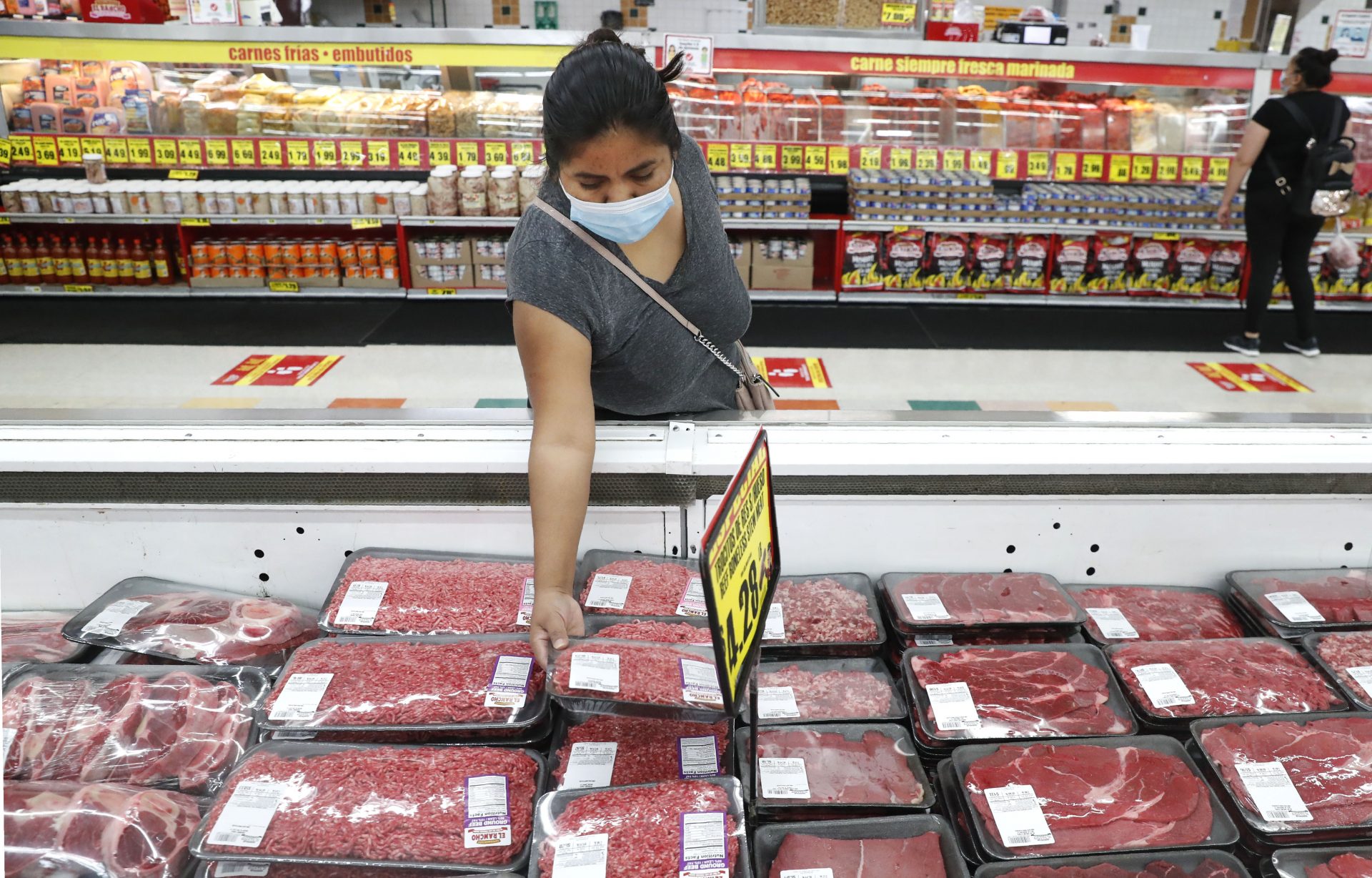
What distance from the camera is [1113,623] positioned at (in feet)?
6.02

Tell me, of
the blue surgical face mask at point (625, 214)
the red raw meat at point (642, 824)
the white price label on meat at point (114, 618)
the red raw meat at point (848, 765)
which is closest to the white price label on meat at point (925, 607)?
the red raw meat at point (848, 765)

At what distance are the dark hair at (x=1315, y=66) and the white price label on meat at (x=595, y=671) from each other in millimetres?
5777

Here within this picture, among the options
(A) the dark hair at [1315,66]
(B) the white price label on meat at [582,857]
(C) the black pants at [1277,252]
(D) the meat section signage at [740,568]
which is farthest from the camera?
(C) the black pants at [1277,252]

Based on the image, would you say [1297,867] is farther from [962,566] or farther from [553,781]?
[553,781]

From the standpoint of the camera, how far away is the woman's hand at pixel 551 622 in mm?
1413

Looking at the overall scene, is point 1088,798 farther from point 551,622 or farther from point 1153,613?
point 551,622

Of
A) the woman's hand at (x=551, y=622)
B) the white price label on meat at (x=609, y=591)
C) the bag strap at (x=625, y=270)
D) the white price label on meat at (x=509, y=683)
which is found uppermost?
the bag strap at (x=625, y=270)

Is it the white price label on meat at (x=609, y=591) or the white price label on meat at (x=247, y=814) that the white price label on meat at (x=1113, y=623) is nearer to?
the white price label on meat at (x=609, y=591)

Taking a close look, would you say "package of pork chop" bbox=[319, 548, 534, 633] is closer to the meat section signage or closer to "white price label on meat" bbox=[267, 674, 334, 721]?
"white price label on meat" bbox=[267, 674, 334, 721]

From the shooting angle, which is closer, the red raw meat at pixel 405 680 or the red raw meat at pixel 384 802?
the red raw meat at pixel 384 802

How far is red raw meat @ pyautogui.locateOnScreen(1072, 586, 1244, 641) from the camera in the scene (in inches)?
72.4

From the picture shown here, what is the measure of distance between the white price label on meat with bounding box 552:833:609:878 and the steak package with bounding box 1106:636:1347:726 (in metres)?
1.00

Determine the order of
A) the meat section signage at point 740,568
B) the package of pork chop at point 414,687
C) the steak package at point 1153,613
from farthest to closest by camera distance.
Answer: the steak package at point 1153,613, the package of pork chop at point 414,687, the meat section signage at point 740,568

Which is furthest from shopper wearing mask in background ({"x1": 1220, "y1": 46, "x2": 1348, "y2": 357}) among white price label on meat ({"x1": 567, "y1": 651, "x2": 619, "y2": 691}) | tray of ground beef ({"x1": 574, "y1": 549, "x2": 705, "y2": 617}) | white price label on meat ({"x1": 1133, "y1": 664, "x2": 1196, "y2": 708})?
white price label on meat ({"x1": 567, "y1": 651, "x2": 619, "y2": 691})
